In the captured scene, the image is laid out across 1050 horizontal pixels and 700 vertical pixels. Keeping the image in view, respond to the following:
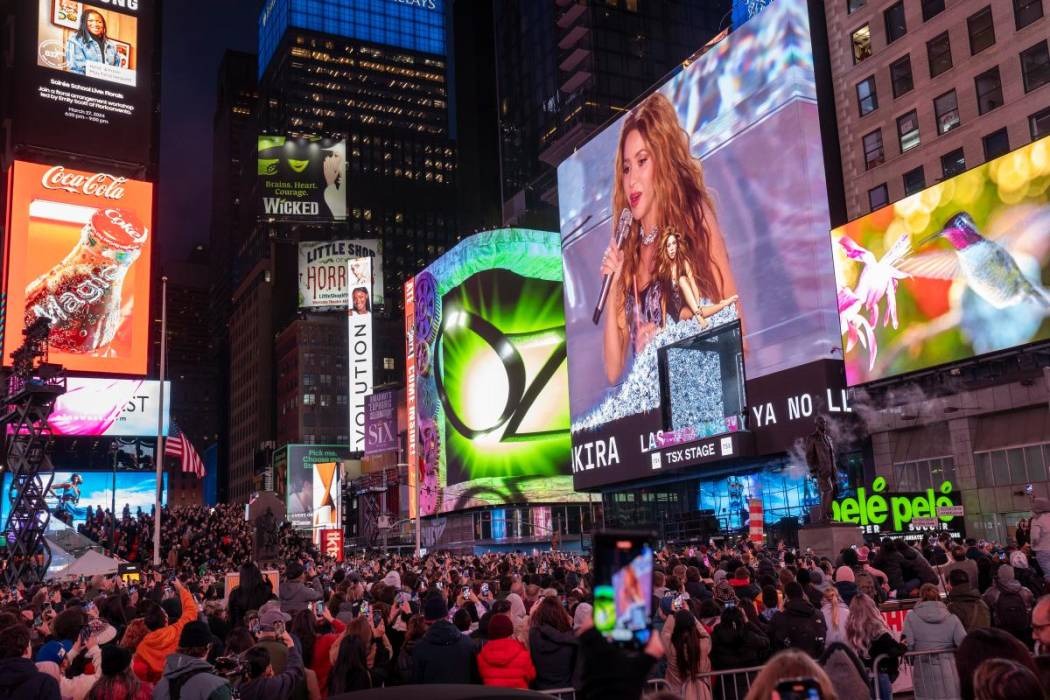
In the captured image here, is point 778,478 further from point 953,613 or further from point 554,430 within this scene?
point 953,613

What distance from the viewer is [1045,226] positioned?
36.1 m

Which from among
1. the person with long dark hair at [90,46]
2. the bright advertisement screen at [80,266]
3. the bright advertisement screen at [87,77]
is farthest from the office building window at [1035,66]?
the person with long dark hair at [90,46]

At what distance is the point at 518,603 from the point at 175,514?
43151 millimetres

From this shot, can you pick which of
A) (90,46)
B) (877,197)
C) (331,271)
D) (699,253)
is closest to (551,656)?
(699,253)

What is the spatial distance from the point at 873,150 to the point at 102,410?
5696cm

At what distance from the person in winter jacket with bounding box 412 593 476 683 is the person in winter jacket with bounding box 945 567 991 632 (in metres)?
5.79

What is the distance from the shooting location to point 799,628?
10383 millimetres

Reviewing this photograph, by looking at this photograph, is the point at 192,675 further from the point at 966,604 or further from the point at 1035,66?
the point at 1035,66

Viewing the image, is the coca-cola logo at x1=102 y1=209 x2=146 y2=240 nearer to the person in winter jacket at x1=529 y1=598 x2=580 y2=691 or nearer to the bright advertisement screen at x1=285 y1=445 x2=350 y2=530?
the person in winter jacket at x1=529 y1=598 x2=580 y2=691

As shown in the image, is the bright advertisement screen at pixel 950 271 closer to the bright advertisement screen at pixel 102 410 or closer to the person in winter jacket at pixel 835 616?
the person in winter jacket at pixel 835 616

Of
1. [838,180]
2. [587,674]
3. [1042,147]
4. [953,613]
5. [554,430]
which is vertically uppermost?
[838,180]

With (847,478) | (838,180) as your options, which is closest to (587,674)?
(847,478)

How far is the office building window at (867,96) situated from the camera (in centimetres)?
4997

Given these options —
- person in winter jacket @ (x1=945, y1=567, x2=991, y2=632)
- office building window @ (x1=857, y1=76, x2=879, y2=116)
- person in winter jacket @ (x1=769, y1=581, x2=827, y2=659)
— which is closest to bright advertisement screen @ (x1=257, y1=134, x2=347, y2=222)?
office building window @ (x1=857, y1=76, x2=879, y2=116)
